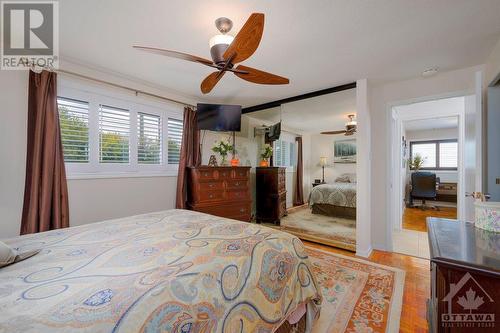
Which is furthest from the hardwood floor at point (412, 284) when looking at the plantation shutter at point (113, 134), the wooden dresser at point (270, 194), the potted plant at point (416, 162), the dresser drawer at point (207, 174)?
the potted plant at point (416, 162)

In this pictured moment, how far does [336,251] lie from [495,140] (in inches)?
83.9

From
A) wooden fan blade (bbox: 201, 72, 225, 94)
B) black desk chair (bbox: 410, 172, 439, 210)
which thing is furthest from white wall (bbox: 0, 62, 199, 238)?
black desk chair (bbox: 410, 172, 439, 210)

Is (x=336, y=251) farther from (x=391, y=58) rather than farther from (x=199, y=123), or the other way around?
(x=199, y=123)

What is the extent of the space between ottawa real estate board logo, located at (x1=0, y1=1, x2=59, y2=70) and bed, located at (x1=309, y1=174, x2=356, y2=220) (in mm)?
4758

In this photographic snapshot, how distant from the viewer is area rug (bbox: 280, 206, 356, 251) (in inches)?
128

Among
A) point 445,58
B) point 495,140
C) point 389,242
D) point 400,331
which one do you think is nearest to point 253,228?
point 400,331

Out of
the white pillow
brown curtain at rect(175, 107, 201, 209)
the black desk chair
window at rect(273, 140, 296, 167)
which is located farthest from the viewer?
the black desk chair

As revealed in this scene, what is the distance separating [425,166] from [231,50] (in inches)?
312

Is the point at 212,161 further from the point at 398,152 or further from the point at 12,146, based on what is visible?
the point at 398,152

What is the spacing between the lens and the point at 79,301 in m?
0.74

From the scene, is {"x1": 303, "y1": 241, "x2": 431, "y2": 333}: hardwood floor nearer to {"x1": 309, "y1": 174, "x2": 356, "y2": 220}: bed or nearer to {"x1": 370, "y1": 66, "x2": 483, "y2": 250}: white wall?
{"x1": 370, "y1": 66, "x2": 483, "y2": 250}: white wall

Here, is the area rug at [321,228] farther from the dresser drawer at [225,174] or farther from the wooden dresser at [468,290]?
the wooden dresser at [468,290]

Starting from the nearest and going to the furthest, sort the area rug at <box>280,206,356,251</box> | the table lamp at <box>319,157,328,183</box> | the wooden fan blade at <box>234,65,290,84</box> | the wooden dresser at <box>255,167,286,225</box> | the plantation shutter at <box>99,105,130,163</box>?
the wooden fan blade at <box>234,65,290,84</box> < the plantation shutter at <box>99,105,130,163</box> < the area rug at <box>280,206,356,251</box> < the wooden dresser at <box>255,167,286,225</box> < the table lamp at <box>319,157,328,183</box>

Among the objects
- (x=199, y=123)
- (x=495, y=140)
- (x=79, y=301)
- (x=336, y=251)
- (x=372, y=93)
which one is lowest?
(x=336, y=251)
